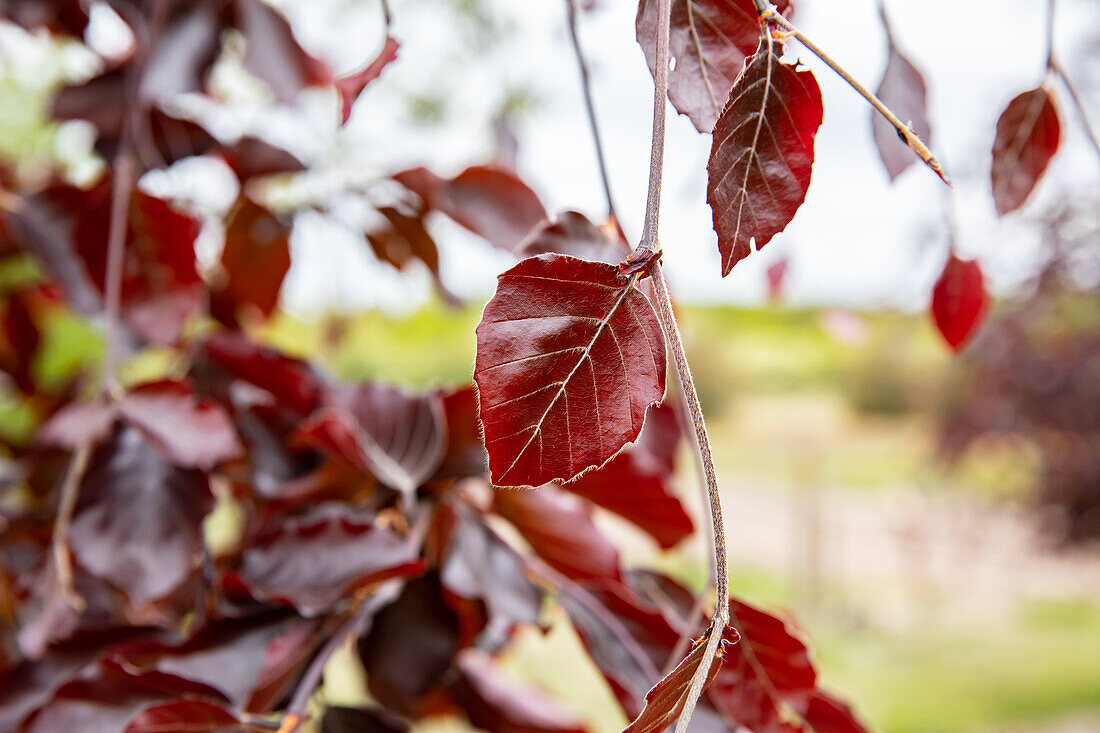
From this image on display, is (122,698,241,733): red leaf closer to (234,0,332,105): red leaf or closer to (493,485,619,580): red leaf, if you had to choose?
(493,485,619,580): red leaf

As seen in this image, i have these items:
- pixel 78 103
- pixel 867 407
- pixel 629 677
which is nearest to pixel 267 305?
pixel 78 103

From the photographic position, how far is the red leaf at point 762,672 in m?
0.29

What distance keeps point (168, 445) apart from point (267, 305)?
271 millimetres

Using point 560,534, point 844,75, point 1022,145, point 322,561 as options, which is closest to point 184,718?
point 322,561

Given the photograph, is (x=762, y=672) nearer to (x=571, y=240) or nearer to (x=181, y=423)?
(x=571, y=240)

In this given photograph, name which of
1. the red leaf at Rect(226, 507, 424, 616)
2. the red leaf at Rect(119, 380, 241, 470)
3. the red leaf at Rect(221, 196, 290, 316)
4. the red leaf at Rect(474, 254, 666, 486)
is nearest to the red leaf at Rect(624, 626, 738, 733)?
the red leaf at Rect(474, 254, 666, 486)

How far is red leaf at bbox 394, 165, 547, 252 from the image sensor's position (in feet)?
1.81

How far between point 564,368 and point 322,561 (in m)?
0.22

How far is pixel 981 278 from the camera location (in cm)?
49

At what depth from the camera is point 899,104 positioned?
0.35 m

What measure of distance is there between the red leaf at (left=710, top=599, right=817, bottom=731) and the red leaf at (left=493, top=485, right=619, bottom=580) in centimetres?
14

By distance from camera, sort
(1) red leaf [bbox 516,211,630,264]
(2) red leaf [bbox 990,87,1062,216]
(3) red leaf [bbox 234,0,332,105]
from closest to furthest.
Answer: (1) red leaf [bbox 516,211,630,264] < (2) red leaf [bbox 990,87,1062,216] < (3) red leaf [bbox 234,0,332,105]

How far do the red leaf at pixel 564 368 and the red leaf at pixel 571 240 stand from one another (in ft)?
0.24

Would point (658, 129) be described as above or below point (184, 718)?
above
